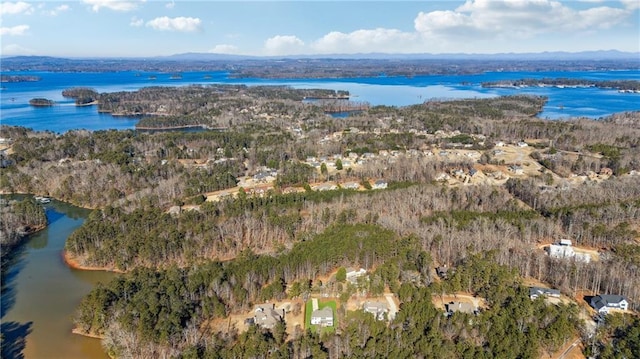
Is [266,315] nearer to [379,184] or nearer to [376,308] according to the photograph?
[376,308]

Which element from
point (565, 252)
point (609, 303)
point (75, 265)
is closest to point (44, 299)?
point (75, 265)

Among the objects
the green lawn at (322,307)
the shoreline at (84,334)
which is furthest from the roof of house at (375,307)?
the shoreline at (84,334)

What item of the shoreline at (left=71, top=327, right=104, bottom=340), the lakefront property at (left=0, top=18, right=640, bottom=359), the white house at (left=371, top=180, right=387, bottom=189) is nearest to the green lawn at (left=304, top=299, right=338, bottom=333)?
the lakefront property at (left=0, top=18, right=640, bottom=359)

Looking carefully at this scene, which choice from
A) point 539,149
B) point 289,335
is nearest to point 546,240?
point 289,335

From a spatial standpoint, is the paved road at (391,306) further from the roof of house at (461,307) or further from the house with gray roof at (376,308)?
the roof of house at (461,307)

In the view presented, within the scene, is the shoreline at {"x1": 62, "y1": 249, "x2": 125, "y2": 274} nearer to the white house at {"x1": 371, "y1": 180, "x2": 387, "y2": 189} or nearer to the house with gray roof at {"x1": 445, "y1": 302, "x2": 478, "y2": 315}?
the house with gray roof at {"x1": 445, "y1": 302, "x2": 478, "y2": 315}

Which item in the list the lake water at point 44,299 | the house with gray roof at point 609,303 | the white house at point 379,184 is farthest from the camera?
the white house at point 379,184

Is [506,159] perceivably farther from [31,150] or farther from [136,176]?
[31,150]
